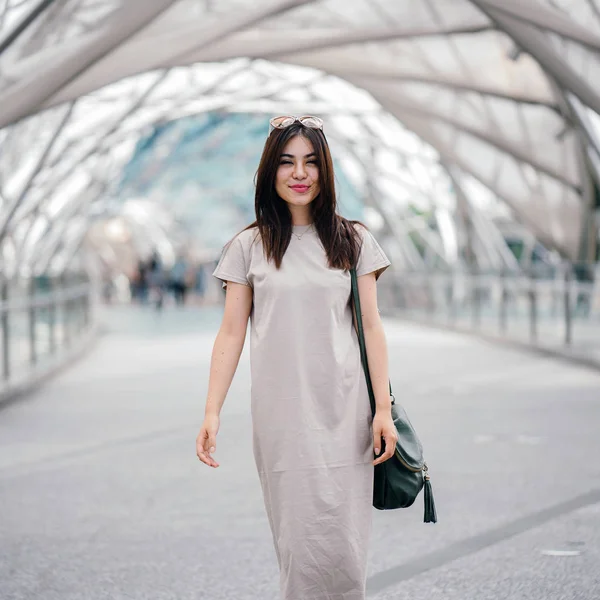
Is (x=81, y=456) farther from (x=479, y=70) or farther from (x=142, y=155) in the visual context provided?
(x=142, y=155)

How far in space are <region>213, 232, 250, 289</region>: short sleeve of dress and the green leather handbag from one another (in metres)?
0.35

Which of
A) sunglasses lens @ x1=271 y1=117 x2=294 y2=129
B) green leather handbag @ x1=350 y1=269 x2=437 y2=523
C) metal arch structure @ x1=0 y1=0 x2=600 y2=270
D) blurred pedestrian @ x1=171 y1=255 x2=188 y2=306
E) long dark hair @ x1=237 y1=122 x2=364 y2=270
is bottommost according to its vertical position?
blurred pedestrian @ x1=171 y1=255 x2=188 y2=306

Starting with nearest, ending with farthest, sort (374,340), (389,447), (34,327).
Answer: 1. (389,447)
2. (374,340)
3. (34,327)

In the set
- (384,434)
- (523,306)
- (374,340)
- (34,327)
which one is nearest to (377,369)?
(374,340)

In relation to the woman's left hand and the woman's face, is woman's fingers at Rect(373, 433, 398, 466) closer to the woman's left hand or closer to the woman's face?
the woman's left hand

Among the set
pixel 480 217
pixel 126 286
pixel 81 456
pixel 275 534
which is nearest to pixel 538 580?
pixel 275 534

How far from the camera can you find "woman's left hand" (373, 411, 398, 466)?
11.7 feet

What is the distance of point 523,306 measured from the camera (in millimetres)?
19391

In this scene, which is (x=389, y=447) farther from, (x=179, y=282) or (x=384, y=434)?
(x=179, y=282)

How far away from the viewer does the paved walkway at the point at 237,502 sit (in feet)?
16.7

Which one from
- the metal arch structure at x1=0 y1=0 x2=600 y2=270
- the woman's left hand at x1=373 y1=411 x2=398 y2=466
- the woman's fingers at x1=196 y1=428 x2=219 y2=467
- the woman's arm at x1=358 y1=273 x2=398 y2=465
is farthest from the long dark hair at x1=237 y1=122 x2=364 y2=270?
the metal arch structure at x1=0 y1=0 x2=600 y2=270

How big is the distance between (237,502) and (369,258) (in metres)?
3.38

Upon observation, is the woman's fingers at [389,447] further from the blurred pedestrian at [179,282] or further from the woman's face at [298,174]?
the blurred pedestrian at [179,282]

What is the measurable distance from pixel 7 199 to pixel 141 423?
1992cm
